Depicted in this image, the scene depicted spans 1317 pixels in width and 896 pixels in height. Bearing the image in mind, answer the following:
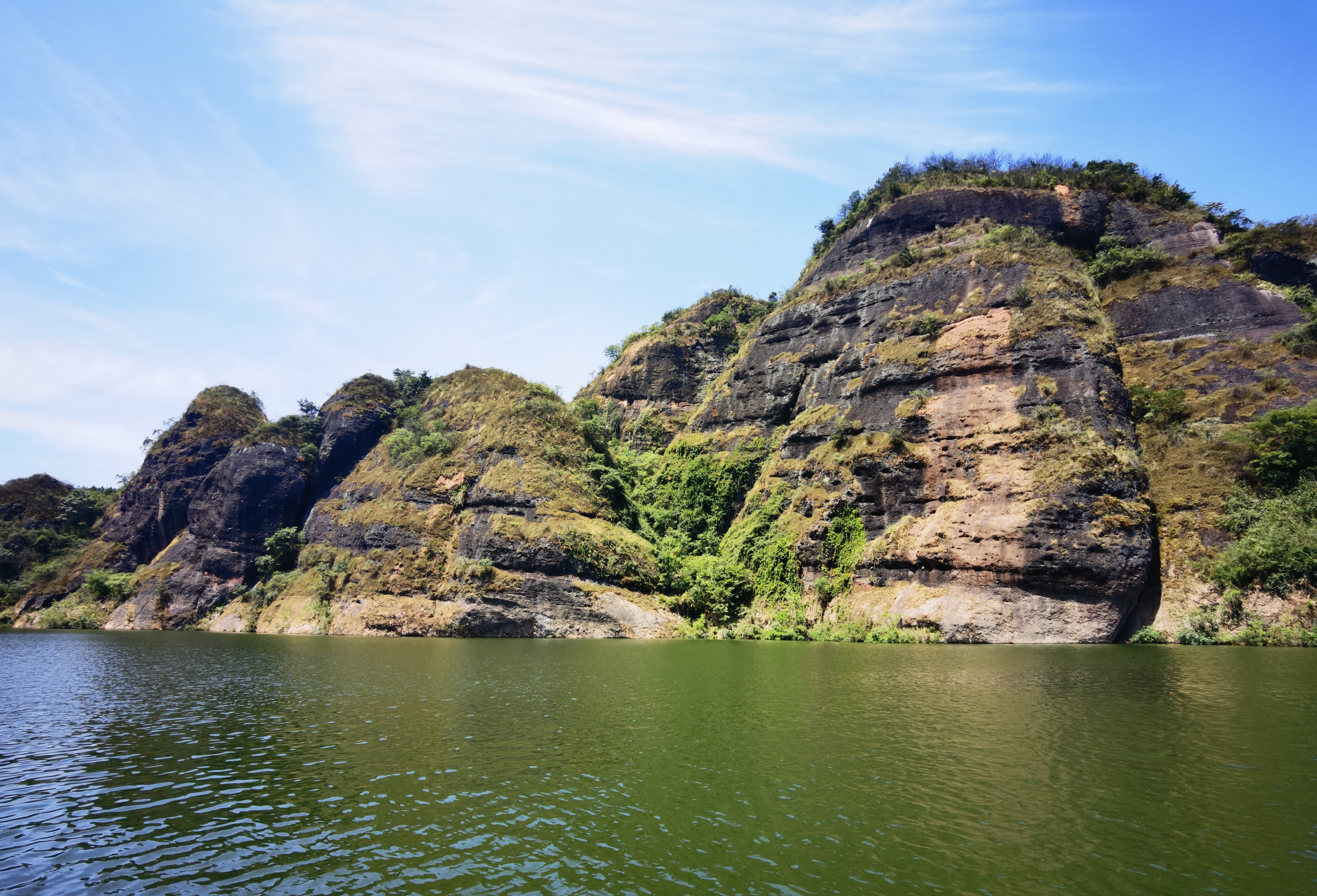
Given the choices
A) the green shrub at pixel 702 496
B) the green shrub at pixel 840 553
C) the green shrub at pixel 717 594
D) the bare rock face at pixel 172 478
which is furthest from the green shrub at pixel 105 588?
the green shrub at pixel 840 553

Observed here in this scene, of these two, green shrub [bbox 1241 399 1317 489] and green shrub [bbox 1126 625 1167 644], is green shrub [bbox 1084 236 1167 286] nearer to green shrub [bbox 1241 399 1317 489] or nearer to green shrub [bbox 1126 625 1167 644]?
green shrub [bbox 1241 399 1317 489]

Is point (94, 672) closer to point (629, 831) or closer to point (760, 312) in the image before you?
point (629, 831)

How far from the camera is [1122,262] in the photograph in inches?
2527

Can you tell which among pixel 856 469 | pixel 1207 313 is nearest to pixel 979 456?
pixel 856 469

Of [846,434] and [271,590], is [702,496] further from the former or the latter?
[271,590]

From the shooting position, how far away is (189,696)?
2523 centimetres

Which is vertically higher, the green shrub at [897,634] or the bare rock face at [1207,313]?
the bare rock face at [1207,313]

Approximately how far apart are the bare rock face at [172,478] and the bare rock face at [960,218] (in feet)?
266

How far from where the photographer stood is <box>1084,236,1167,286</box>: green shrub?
63.3 m

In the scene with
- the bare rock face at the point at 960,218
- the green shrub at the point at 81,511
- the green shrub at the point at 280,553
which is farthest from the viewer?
the green shrub at the point at 81,511

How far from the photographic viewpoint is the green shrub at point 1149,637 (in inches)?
1623

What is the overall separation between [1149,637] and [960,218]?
52.1 meters

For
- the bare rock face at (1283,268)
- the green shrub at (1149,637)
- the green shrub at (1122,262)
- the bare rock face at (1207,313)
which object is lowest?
the green shrub at (1149,637)

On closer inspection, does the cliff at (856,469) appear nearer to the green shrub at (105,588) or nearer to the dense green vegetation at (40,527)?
the green shrub at (105,588)
